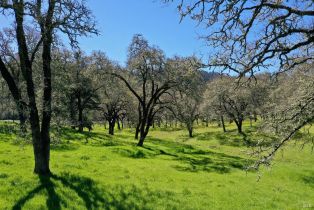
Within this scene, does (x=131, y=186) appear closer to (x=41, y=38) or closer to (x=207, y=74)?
(x=41, y=38)

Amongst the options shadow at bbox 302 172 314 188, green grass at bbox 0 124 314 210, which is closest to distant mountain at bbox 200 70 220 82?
green grass at bbox 0 124 314 210

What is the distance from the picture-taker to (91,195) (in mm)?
13695

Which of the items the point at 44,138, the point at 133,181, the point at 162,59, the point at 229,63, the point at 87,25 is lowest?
the point at 133,181

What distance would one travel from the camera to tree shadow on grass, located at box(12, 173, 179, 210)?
484 inches

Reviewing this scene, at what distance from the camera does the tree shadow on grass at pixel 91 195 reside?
1230 centimetres

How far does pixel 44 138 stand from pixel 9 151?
30.9 ft

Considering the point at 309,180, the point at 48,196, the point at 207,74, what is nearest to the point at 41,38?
the point at 48,196

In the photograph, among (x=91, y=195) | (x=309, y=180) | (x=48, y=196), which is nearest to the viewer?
(x=48, y=196)

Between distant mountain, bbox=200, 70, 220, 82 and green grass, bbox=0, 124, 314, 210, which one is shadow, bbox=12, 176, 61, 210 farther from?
distant mountain, bbox=200, 70, 220, 82

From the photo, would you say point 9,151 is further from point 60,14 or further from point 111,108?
point 111,108

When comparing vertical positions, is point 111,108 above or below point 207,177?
above

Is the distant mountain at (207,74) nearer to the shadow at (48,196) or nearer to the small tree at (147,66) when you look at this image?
the small tree at (147,66)

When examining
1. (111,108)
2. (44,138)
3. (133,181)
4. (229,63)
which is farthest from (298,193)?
(111,108)

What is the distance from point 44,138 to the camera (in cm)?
1684
